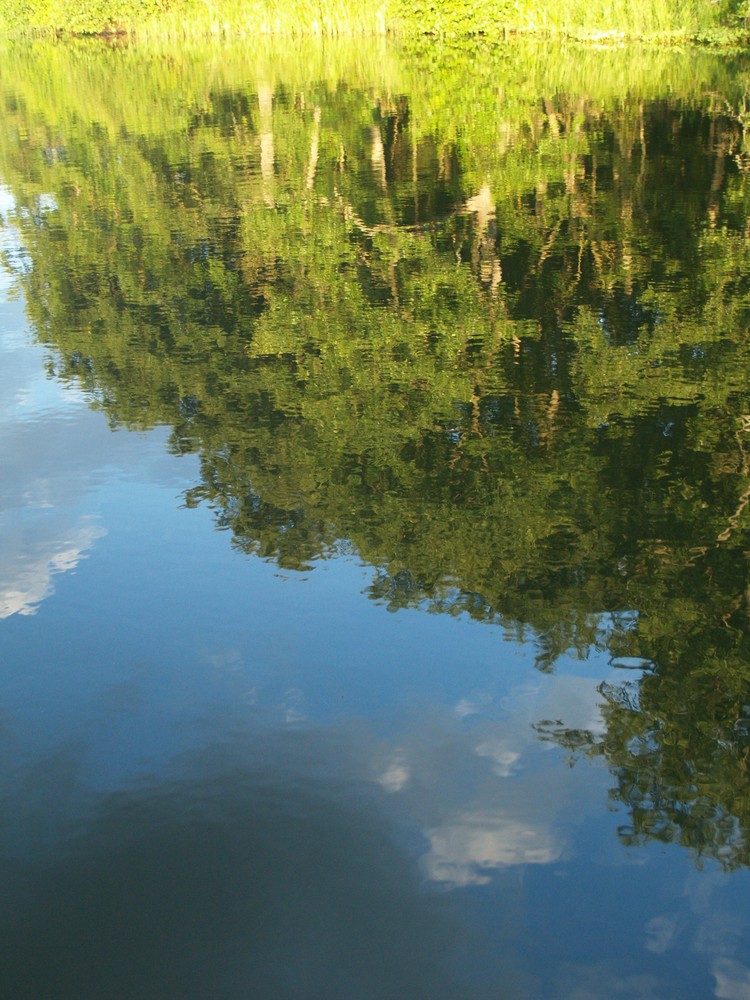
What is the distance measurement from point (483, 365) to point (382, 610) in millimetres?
3868

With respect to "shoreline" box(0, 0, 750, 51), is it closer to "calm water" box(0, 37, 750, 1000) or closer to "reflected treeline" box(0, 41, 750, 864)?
"reflected treeline" box(0, 41, 750, 864)

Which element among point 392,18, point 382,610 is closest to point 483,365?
point 382,610

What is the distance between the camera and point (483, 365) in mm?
9883

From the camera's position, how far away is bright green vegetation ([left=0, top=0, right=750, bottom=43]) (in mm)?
32344

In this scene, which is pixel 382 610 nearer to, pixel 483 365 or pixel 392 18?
pixel 483 365

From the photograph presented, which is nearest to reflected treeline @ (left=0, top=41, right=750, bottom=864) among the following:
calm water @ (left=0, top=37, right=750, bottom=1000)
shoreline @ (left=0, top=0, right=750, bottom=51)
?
calm water @ (left=0, top=37, right=750, bottom=1000)

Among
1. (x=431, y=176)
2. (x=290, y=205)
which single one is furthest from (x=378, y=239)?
(x=431, y=176)

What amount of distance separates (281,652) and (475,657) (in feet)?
3.46

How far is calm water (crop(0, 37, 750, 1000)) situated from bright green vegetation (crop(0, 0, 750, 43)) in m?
20.3

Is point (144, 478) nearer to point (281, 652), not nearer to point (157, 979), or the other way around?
point (281, 652)

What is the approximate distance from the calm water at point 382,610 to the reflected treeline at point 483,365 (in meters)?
0.04

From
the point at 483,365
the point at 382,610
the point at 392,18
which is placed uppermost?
the point at 392,18

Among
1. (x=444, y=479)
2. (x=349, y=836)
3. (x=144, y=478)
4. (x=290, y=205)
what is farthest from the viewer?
(x=290, y=205)

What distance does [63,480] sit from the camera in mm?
8617
